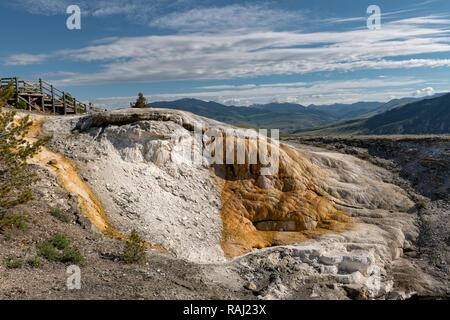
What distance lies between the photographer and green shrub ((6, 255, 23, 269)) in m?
11.3

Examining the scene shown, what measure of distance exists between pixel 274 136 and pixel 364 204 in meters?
9.81

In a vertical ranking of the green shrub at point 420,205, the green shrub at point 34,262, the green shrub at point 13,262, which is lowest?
the green shrub at point 420,205

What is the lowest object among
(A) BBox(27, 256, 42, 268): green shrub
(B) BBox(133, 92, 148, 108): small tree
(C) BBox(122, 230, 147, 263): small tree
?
(C) BBox(122, 230, 147, 263): small tree

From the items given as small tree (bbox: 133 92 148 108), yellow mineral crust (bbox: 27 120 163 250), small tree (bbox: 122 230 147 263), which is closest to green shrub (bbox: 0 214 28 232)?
yellow mineral crust (bbox: 27 120 163 250)

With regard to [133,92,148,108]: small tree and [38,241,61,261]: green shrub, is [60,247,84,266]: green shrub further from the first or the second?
[133,92,148,108]: small tree

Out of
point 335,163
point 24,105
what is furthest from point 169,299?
point 24,105

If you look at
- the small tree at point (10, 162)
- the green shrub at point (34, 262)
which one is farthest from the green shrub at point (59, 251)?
the small tree at point (10, 162)

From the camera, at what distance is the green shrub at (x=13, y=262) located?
1134 centimetres

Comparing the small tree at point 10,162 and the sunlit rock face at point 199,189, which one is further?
the sunlit rock face at point 199,189

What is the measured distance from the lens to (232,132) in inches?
1032

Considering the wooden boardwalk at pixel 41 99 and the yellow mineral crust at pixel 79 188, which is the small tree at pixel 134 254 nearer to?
the yellow mineral crust at pixel 79 188

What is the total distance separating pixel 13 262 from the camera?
37.8 ft

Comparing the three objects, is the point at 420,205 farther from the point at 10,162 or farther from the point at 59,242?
the point at 10,162
